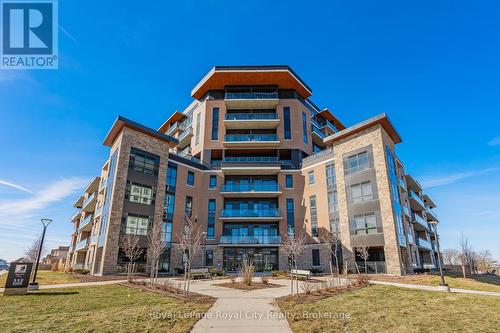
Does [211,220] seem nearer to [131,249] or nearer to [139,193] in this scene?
[139,193]

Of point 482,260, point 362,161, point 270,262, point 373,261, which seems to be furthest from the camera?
point 482,260

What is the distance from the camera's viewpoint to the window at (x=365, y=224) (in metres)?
26.9

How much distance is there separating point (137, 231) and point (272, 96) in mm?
27531

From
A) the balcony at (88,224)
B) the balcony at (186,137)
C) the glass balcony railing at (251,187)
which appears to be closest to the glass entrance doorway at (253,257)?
the glass balcony railing at (251,187)

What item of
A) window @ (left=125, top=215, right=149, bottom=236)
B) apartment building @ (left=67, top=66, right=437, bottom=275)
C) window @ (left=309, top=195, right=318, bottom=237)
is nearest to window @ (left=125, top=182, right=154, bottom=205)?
apartment building @ (left=67, top=66, right=437, bottom=275)

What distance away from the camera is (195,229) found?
115 ft

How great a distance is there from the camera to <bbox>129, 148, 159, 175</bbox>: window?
2936 centimetres

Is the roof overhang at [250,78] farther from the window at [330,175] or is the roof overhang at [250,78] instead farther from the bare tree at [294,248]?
the bare tree at [294,248]

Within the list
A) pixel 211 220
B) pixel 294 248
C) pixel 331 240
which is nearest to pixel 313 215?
pixel 331 240

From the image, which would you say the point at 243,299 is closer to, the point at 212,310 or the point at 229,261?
the point at 212,310

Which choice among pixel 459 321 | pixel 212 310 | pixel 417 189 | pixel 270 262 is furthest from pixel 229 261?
pixel 417 189

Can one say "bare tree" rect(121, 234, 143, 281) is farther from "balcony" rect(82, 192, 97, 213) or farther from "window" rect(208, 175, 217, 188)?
"balcony" rect(82, 192, 97, 213)

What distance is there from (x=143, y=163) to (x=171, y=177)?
4.42 metres

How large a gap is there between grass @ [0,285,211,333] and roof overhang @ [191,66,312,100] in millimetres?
34805
